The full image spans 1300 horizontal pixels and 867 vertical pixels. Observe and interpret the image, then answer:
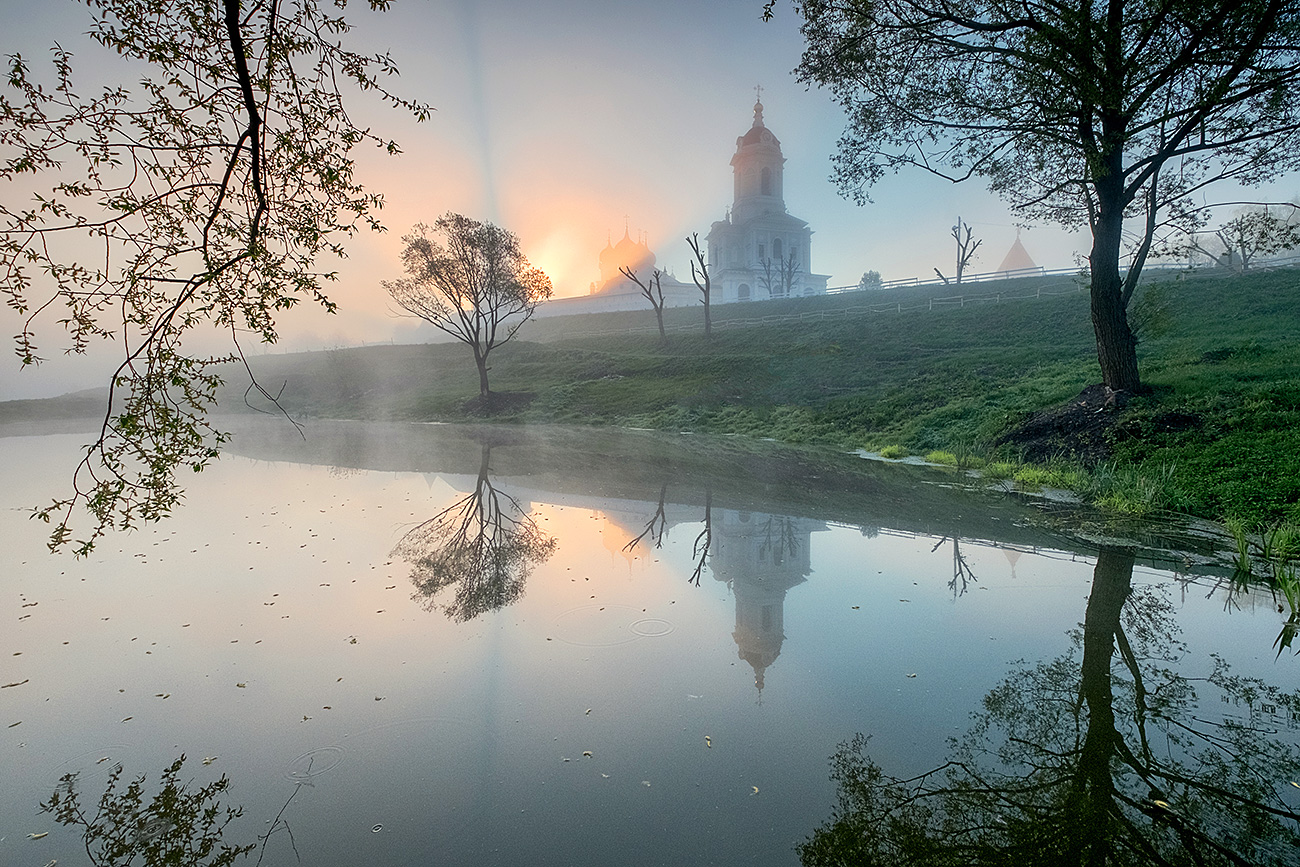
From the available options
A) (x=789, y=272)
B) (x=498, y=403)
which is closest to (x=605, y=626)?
(x=498, y=403)

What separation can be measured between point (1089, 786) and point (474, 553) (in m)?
6.54

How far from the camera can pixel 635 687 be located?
455cm

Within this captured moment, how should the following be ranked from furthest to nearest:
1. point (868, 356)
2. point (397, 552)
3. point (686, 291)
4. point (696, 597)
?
1. point (686, 291)
2. point (868, 356)
3. point (397, 552)
4. point (696, 597)

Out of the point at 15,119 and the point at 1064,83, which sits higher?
the point at 1064,83

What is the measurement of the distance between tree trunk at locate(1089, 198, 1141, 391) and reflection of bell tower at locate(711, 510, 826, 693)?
847cm

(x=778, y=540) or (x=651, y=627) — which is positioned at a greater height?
(x=651, y=627)

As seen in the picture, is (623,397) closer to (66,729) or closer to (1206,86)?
(1206,86)

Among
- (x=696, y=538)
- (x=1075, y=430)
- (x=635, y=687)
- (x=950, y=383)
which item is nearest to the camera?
(x=635, y=687)

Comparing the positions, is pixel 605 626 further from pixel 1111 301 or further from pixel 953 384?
pixel 953 384

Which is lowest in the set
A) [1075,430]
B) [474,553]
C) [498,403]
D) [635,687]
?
[498,403]

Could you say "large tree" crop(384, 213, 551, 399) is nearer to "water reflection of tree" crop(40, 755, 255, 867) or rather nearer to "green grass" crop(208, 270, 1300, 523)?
"green grass" crop(208, 270, 1300, 523)

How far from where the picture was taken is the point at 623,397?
30.9 meters

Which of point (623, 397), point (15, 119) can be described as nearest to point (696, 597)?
point (15, 119)

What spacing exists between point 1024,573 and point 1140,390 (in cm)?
896
